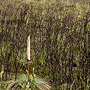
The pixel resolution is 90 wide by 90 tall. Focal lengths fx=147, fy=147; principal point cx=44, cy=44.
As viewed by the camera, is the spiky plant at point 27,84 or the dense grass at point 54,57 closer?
the spiky plant at point 27,84

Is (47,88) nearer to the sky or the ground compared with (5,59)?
nearer to the ground

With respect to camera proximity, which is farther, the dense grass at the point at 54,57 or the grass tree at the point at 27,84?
the dense grass at the point at 54,57

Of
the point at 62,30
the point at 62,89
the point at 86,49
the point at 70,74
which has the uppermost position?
the point at 62,30

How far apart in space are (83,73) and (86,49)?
0.60 metres

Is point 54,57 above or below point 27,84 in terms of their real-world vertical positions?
above

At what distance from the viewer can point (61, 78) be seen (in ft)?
6.81

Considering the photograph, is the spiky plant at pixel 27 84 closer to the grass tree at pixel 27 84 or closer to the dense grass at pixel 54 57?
the grass tree at pixel 27 84

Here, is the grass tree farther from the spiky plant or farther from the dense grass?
the dense grass

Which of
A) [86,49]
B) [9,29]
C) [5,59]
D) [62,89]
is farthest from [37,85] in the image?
[9,29]

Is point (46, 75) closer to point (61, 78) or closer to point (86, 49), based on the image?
point (61, 78)

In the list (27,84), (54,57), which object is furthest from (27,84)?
(54,57)

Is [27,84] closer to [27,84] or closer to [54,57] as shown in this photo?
[27,84]

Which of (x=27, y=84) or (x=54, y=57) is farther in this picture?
(x=54, y=57)

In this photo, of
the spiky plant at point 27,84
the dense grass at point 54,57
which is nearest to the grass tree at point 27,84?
the spiky plant at point 27,84
